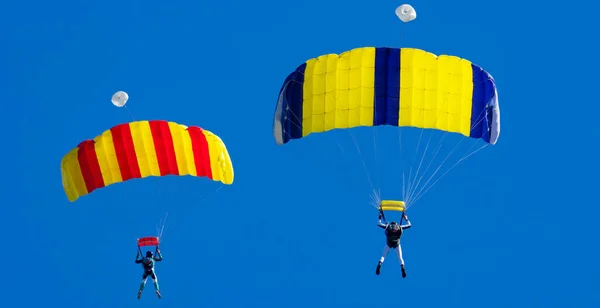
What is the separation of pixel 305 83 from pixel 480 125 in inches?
135

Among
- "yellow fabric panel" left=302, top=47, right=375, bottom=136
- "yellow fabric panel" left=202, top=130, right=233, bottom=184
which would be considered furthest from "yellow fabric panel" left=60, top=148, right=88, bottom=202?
"yellow fabric panel" left=302, top=47, right=375, bottom=136

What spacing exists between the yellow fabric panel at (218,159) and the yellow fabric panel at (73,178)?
262 cm

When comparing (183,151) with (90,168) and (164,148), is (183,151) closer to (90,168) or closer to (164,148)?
(164,148)

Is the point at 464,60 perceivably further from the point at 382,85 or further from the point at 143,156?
the point at 143,156

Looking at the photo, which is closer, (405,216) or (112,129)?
(405,216)

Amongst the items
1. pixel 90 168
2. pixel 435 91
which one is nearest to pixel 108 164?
pixel 90 168

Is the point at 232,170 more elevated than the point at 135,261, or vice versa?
the point at 232,170

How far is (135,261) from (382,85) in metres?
6.05

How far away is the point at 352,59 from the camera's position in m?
29.2

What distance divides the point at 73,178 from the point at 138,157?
1.40 meters

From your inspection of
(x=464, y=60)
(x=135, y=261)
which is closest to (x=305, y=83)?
(x=464, y=60)

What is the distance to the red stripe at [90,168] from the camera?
101 ft

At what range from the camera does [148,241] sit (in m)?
30.9

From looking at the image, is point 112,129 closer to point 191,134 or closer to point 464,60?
point 191,134
